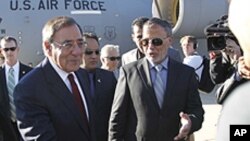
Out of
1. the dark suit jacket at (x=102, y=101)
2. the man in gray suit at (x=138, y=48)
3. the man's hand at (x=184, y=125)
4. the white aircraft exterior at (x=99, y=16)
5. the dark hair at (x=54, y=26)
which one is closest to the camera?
the dark hair at (x=54, y=26)

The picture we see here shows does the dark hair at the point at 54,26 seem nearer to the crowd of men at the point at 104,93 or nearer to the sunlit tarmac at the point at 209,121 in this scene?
the crowd of men at the point at 104,93

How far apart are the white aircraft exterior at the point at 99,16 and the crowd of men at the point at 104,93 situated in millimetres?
6511

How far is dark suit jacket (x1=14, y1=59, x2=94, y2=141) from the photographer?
3.04 metres

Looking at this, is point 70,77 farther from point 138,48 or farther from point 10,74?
point 10,74

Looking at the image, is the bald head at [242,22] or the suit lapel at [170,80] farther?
the suit lapel at [170,80]

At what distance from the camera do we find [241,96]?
104 centimetres

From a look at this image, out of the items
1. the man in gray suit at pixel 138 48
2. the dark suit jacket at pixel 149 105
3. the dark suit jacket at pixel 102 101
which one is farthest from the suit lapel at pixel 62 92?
the man in gray suit at pixel 138 48

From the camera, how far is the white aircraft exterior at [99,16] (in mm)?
11633

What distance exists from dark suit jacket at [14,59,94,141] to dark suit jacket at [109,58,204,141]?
74 cm

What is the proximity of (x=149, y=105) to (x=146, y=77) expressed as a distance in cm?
21

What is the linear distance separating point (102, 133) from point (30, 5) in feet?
26.3

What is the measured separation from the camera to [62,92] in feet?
10.2

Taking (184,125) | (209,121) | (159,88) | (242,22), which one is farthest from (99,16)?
(242,22)

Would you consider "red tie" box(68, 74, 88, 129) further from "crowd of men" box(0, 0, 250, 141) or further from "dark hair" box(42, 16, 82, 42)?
"dark hair" box(42, 16, 82, 42)
